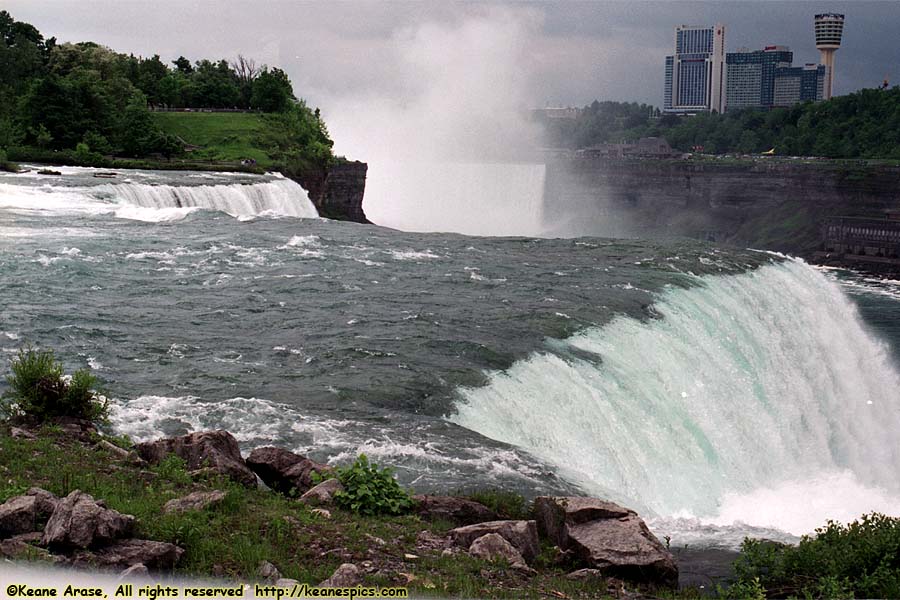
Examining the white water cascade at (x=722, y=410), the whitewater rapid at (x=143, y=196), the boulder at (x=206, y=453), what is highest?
the whitewater rapid at (x=143, y=196)

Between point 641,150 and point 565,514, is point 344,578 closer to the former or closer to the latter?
point 565,514

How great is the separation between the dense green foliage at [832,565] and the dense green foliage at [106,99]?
3883cm

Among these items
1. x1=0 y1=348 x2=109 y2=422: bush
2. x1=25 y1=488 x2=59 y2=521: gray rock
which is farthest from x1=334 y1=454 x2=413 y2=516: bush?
x1=0 y1=348 x2=109 y2=422: bush

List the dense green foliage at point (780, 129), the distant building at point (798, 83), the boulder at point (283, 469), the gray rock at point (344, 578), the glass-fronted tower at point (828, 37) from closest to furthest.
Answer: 1. the gray rock at point (344, 578)
2. the boulder at point (283, 469)
3. the dense green foliage at point (780, 129)
4. the glass-fronted tower at point (828, 37)
5. the distant building at point (798, 83)

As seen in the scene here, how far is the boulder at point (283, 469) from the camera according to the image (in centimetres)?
980

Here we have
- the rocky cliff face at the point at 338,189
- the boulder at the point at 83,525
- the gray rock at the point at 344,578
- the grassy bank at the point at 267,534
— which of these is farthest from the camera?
the rocky cliff face at the point at 338,189

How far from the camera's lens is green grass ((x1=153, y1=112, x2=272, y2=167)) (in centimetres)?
5019

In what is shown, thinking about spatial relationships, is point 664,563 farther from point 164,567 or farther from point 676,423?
point 676,423

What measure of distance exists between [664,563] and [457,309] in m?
11.2

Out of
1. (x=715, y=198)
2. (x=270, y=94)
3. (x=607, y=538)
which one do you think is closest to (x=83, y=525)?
(x=607, y=538)

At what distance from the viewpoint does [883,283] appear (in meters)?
51.7

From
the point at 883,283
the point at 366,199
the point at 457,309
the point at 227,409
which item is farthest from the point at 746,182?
the point at 227,409

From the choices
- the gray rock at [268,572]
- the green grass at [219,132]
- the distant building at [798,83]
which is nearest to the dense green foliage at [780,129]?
the green grass at [219,132]

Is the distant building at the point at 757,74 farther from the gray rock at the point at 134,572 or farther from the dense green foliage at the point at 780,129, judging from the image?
the gray rock at the point at 134,572
